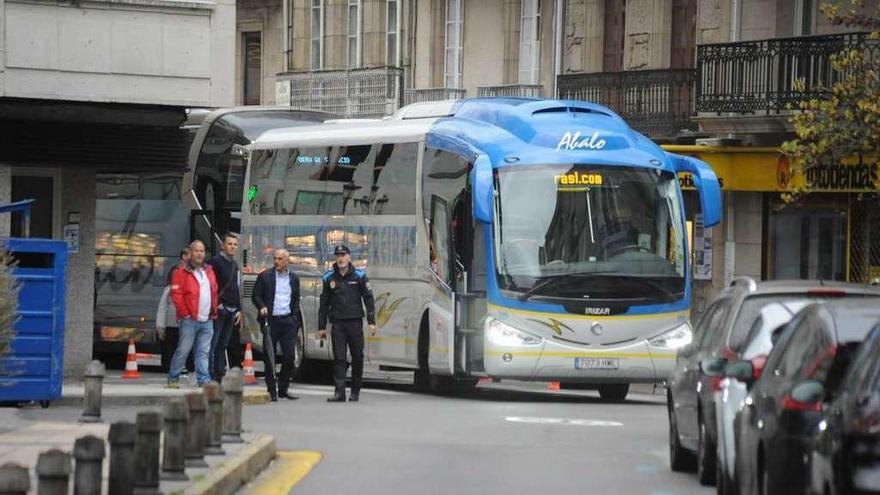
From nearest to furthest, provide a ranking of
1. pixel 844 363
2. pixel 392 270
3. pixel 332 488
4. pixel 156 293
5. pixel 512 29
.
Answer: pixel 844 363 → pixel 332 488 → pixel 392 270 → pixel 156 293 → pixel 512 29

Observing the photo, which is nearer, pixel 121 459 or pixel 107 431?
pixel 121 459

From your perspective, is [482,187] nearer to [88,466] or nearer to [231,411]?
[231,411]

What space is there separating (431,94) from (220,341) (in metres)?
21.7

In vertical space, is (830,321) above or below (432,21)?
below

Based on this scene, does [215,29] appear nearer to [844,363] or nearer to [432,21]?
[844,363]

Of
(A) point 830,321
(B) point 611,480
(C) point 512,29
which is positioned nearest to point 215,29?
(B) point 611,480

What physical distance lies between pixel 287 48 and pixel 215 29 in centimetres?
2618

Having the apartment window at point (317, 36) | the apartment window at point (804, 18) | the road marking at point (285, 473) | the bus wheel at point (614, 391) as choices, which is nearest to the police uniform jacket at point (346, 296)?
the bus wheel at point (614, 391)

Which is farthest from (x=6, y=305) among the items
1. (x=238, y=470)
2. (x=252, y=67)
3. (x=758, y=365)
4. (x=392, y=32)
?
(x=252, y=67)

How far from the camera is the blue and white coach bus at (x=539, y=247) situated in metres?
26.1

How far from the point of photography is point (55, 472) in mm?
9648

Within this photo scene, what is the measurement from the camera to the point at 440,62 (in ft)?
158

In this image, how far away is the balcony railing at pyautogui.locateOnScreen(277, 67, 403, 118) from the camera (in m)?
49.1

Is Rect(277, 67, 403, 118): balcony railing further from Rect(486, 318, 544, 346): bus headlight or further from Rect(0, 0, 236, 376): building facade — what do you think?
Rect(486, 318, 544, 346): bus headlight
